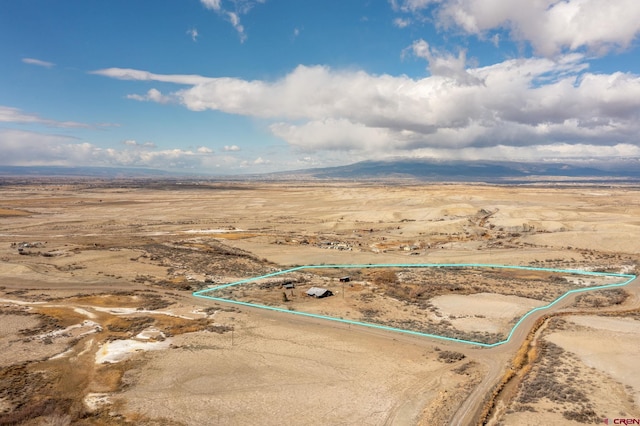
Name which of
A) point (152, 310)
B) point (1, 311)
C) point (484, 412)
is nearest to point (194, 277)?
point (152, 310)

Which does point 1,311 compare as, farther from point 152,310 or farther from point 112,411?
point 112,411

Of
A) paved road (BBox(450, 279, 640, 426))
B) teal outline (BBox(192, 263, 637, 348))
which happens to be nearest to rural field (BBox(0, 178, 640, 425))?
paved road (BBox(450, 279, 640, 426))

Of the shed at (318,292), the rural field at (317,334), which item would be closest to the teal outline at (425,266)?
the rural field at (317,334)

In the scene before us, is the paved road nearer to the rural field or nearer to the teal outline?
the rural field

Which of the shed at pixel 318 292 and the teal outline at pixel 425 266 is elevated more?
the shed at pixel 318 292

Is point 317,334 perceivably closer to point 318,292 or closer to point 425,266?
point 318,292

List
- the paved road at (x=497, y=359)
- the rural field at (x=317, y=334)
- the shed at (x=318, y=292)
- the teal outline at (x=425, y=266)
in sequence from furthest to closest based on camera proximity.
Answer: the shed at (x=318, y=292) → the teal outline at (x=425, y=266) → the rural field at (x=317, y=334) → the paved road at (x=497, y=359)

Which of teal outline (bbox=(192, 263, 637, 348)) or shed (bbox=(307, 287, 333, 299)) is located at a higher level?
shed (bbox=(307, 287, 333, 299))

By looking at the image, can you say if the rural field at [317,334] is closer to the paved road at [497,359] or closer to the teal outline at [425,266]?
the paved road at [497,359]

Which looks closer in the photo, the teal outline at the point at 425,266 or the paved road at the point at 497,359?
the paved road at the point at 497,359
